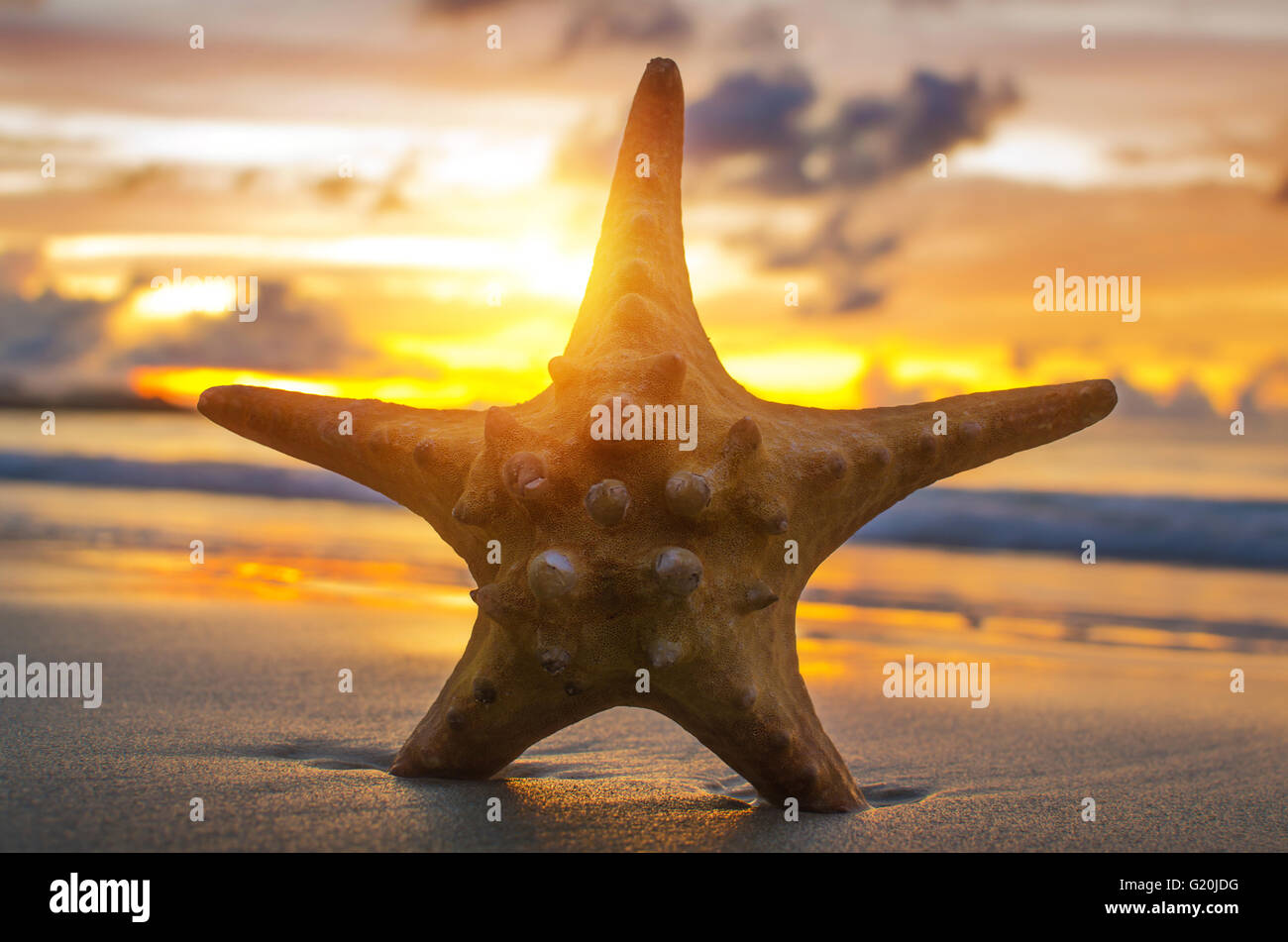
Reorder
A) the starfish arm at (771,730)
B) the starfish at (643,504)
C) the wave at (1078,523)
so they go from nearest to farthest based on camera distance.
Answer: the starfish at (643,504) < the starfish arm at (771,730) < the wave at (1078,523)

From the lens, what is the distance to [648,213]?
13.4 ft

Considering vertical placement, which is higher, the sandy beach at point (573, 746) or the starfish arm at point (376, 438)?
the starfish arm at point (376, 438)

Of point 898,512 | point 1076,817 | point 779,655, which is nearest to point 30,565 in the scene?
point 779,655

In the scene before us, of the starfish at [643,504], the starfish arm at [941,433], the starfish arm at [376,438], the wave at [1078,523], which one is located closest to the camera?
the starfish at [643,504]

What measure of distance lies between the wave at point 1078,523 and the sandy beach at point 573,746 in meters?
5.38

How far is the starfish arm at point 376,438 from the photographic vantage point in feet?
11.6

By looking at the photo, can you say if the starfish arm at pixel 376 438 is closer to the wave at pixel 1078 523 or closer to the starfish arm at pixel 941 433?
the starfish arm at pixel 941 433

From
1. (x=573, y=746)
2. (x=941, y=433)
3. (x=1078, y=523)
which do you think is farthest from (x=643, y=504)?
(x=1078, y=523)

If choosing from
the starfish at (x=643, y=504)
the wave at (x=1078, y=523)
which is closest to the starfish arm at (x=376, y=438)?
the starfish at (x=643, y=504)

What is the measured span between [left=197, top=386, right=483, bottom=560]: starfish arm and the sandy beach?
88cm

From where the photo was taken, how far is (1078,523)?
520 inches

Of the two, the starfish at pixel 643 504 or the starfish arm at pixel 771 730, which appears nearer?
the starfish at pixel 643 504

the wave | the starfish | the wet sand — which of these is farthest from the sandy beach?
the wave

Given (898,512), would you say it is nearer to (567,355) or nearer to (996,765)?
(996,765)
